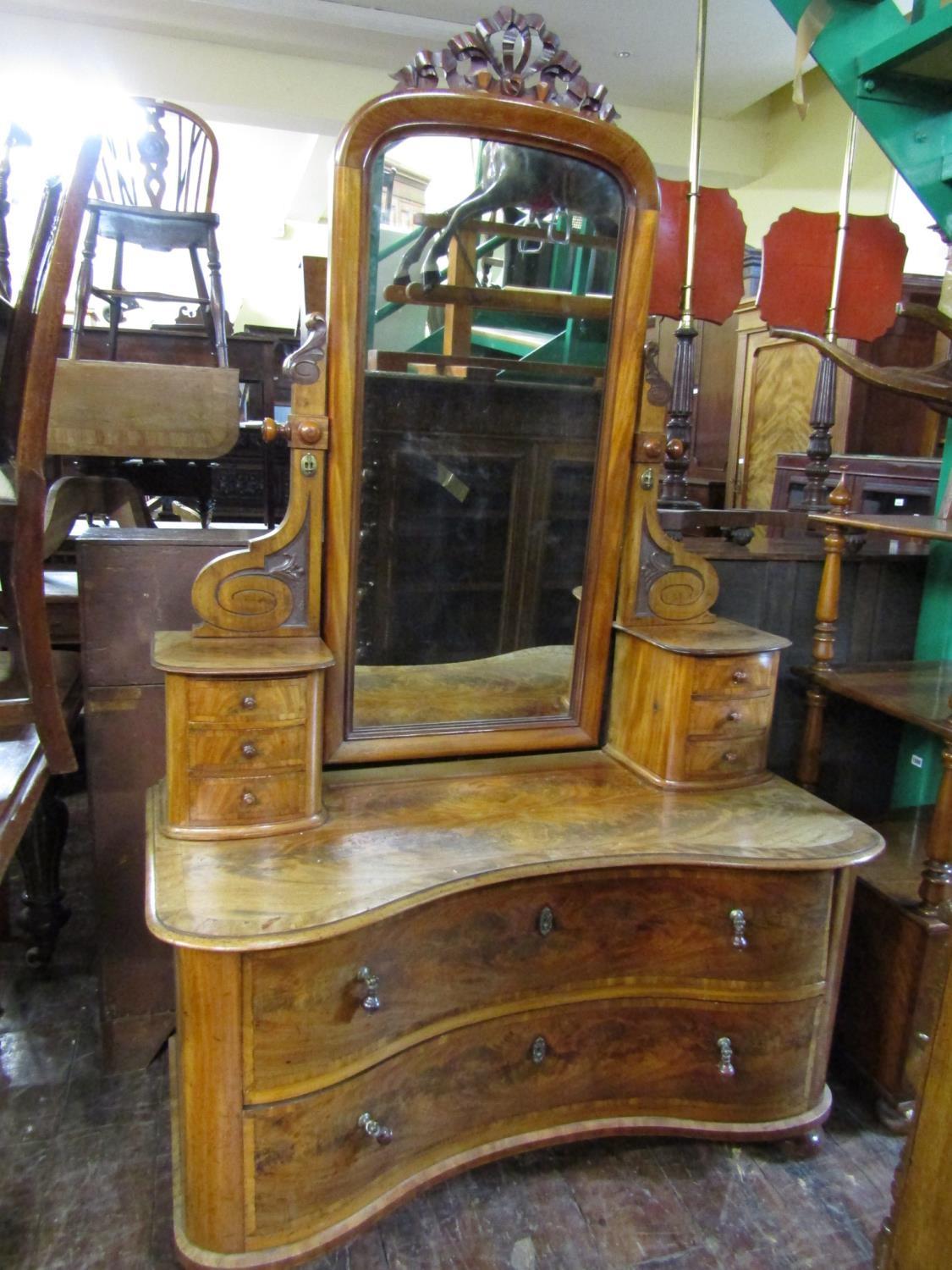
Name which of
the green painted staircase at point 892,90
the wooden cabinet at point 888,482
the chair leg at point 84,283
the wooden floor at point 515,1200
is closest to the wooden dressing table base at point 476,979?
the wooden floor at point 515,1200

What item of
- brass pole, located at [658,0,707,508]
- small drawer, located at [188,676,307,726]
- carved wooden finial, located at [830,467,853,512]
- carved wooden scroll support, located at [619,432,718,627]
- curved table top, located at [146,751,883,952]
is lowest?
curved table top, located at [146,751,883,952]

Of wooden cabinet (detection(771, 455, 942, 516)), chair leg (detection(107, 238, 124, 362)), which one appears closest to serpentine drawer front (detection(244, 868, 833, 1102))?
wooden cabinet (detection(771, 455, 942, 516))

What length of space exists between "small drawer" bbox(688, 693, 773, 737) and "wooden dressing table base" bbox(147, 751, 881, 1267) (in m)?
0.12

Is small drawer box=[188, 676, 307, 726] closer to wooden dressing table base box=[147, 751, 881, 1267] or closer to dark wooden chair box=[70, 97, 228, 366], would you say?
wooden dressing table base box=[147, 751, 881, 1267]

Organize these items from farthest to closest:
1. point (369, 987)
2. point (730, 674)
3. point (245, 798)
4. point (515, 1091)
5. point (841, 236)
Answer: point (841, 236)
point (730, 674)
point (515, 1091)
point (245, 798)
point (369, 987)

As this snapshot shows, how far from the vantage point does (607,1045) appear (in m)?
1.54

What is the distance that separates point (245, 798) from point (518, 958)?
20.1 inches

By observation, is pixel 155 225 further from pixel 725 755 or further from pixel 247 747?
Result: pixel 725 755

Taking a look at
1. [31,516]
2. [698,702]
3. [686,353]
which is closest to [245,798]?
[31,516]

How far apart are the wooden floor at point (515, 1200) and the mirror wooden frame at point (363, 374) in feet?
2.51

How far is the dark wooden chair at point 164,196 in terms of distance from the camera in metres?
2.69

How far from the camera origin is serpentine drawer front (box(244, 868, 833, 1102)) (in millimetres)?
1257

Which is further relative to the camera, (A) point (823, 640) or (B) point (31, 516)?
(A) point (823, 640)

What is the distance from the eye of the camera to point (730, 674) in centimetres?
162
